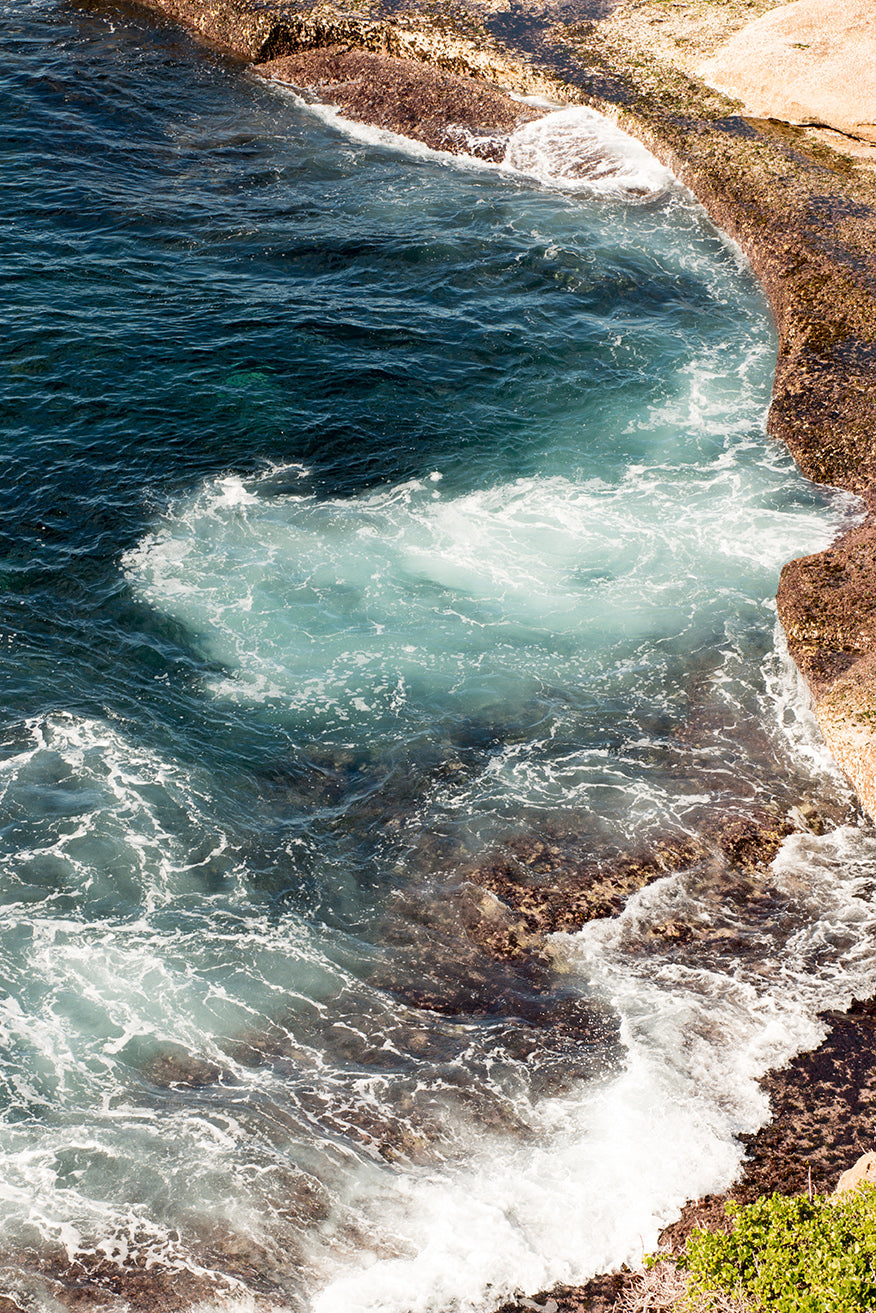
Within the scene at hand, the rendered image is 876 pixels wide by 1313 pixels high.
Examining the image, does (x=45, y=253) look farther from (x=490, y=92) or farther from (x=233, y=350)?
(x=490, y=92)

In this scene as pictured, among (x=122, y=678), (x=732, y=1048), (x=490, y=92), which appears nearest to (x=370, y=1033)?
(x=732, y=1048)

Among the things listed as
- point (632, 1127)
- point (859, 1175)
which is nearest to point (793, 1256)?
point (859, 1175)

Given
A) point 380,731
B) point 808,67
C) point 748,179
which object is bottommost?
point 380,731

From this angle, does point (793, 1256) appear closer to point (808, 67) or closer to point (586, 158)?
point (586, 158)

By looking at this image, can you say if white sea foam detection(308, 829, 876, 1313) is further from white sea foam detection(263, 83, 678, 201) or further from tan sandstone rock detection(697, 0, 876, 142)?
tan sandstone rock detection(697, 0, 876, 142)

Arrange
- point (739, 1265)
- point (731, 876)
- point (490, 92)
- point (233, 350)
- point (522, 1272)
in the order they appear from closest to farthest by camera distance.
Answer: point (739, 1265), point (522, 1272), point (731, 876), point (233, 350), point (490, 92)

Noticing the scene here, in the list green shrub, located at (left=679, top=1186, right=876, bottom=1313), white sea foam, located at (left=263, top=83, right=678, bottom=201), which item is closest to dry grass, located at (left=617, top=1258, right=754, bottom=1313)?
green shrub, located at (left=679, top=1186, right=876, bottom=1313)

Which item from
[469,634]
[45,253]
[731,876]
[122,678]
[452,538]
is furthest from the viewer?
[45,253]
